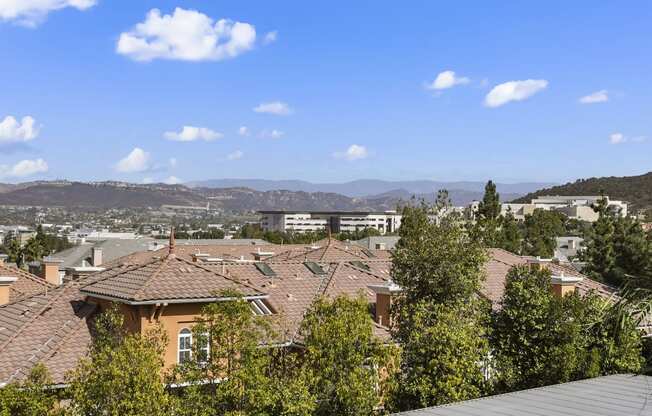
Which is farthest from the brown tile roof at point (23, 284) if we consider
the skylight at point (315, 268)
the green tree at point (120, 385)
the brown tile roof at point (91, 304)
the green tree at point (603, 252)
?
the green tree at point (603, 252)

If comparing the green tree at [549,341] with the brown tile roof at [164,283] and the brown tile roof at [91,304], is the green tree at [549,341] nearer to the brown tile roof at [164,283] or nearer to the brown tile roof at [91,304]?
the brown tile roof at [91,304]

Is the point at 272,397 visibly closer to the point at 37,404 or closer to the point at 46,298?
the point at 37,404

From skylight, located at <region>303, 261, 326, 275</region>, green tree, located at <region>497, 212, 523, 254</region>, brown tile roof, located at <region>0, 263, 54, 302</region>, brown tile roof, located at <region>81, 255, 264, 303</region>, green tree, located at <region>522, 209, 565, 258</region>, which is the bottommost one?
green tree, located at <region>522, 209, 565, 258</region>

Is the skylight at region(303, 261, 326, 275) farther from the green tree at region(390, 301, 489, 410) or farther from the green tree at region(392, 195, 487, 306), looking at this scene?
the green tree at region(390, 301, 489, 410)

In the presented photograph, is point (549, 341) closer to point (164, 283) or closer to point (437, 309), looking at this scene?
point (437, 309)

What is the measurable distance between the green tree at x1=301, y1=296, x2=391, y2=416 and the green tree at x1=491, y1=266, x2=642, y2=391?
17.1 ft

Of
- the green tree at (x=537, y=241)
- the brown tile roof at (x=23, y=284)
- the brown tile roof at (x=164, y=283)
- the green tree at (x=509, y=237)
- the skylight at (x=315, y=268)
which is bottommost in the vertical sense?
the green tree at (x=537, y=241)

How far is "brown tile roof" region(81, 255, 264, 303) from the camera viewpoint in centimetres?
1786

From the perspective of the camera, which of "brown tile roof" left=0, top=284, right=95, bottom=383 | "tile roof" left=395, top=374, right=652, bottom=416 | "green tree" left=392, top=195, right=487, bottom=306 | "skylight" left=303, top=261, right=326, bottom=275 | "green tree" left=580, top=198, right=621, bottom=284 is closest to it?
"tile roof" left=395, top=374, right=652, bottom=416

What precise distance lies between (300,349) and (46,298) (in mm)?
7173

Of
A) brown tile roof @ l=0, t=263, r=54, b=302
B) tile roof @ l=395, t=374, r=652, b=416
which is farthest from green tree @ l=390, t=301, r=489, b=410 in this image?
brown tile roof @ l=0, t=263, r=54, b=302

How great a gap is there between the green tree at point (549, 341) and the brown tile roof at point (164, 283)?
6.57 m

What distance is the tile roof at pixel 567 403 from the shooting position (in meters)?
13.0

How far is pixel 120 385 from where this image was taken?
12125 mm
